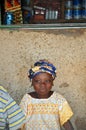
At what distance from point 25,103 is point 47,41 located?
2.83 feet

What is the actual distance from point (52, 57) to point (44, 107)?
0.75m

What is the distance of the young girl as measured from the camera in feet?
13.9

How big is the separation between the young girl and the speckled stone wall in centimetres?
56

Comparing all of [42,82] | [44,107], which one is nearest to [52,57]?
[42,82]

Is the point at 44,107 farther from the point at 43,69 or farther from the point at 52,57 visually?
the point at 52,57

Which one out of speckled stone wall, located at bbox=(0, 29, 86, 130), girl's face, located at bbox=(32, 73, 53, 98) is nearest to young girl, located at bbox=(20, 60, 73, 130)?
girl's face, located at bbox=(32, 73, 53, 98)

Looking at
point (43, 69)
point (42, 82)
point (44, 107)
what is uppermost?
point (43, 69)

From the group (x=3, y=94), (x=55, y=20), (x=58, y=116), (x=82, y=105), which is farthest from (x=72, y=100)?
(x=3, y=94)

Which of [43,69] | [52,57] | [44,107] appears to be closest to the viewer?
[43,69]

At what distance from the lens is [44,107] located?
169 inches

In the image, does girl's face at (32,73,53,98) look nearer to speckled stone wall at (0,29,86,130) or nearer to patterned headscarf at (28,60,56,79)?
patterned headscarf at (28,60,56,79)

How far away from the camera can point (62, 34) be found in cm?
479

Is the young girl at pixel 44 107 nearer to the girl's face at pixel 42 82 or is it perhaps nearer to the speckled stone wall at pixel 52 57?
the girl's face at pixel 42 82

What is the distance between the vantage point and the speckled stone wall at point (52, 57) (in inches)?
189
